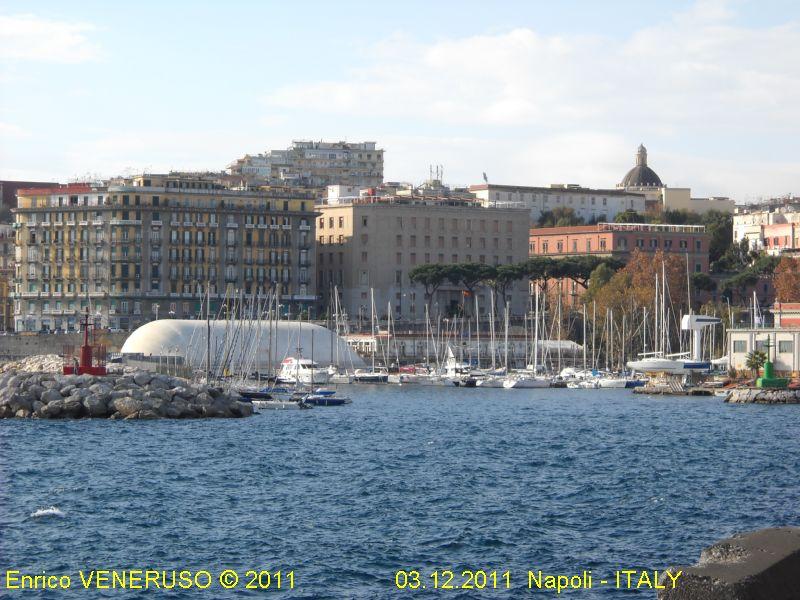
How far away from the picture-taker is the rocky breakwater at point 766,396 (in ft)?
252

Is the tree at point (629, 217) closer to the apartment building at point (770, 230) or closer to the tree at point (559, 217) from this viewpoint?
the tree at point (559, 217)

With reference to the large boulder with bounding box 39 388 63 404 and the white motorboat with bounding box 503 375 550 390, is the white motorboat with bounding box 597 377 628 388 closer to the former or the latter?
the white motorboat with bounding box 503 375 550 390

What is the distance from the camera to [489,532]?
Result: 1208 inches

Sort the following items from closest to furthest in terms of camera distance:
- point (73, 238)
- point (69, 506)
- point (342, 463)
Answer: point (69, 506) < point (342, 463) < point (73, 238)

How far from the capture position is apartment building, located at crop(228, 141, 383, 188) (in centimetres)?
17825

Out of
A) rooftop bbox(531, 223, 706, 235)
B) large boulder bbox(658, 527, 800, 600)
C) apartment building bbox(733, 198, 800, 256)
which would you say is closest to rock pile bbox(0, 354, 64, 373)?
rooftop bbox(531, 223, 706, 235)

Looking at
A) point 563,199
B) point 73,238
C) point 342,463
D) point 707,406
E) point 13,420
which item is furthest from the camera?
point 563,199

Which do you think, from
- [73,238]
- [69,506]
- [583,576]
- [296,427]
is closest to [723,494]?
[583,576]

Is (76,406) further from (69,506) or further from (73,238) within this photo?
(73,238)

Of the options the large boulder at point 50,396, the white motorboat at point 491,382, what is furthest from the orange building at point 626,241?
the large boulder at point 50,396

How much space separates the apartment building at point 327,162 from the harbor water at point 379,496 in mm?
117592

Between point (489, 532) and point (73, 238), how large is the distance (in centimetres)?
9689

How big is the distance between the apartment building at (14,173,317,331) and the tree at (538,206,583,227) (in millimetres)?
45549

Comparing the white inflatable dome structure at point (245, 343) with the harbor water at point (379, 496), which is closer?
the harbor water at point (379, 496)
